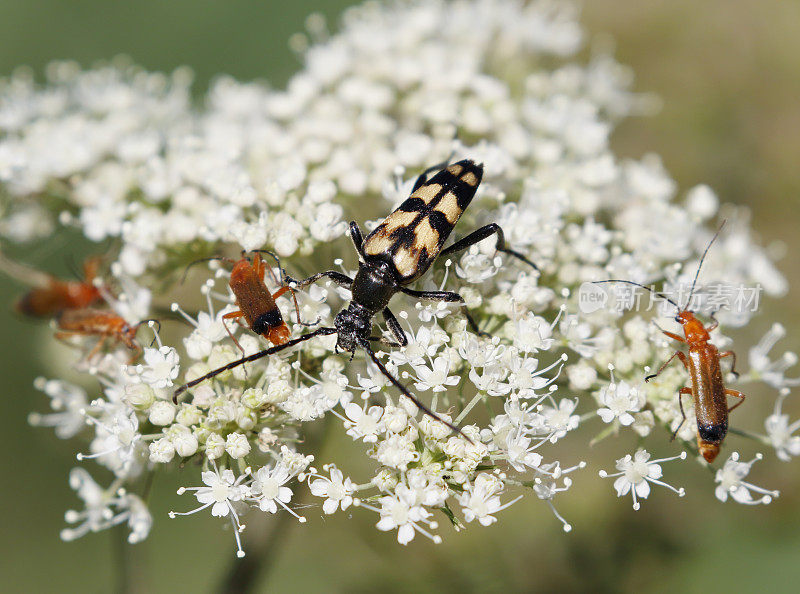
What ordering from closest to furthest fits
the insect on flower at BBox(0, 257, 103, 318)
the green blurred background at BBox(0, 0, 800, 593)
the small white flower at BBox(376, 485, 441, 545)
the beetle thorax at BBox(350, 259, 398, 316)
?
1. the small white flower at BBox(376, 485, 441, 545)
2. the beetle thorax at BBox(350, 259, 398, 316)
3. the insect on flower at BBox(0, 257, 103, 318)
4. the green blurred background at BBox(0, 0, 800, 593)

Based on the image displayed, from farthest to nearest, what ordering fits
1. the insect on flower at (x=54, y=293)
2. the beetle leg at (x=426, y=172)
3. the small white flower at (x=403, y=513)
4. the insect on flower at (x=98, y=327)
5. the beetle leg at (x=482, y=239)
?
1. the insect on flower at (x=54, y=293)
2. the beetle leg at (x=426, y=172)
3. the insect on flower at (x=98, y=327)
4. the beetle leg at (x=482, y=239)
5. the small white flower at (x=403, y=513)

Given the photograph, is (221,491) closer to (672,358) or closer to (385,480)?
(385,480)

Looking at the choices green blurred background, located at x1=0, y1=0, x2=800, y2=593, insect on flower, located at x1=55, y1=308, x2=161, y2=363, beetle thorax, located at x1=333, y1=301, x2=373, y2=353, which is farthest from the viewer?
green blurred background, located at x1=0, y1=0, x2=800, y2=593

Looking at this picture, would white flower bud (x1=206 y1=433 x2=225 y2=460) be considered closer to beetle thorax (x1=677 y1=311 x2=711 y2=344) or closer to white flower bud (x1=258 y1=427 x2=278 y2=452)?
white flower bud (x1=258 y1=427 x2=278 y2=452)

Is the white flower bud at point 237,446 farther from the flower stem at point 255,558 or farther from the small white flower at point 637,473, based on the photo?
the small white flower at point 637,473

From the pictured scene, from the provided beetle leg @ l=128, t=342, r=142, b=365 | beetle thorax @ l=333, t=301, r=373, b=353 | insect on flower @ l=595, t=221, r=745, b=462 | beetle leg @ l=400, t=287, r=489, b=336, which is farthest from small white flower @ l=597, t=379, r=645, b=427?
beetle leg @ l=128, t=342, r=142, b=365

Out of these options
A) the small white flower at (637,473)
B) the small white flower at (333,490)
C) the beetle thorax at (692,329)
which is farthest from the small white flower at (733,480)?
the small white flower at (333,490)

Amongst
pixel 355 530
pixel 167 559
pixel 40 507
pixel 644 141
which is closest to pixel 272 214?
pixel 355 530
